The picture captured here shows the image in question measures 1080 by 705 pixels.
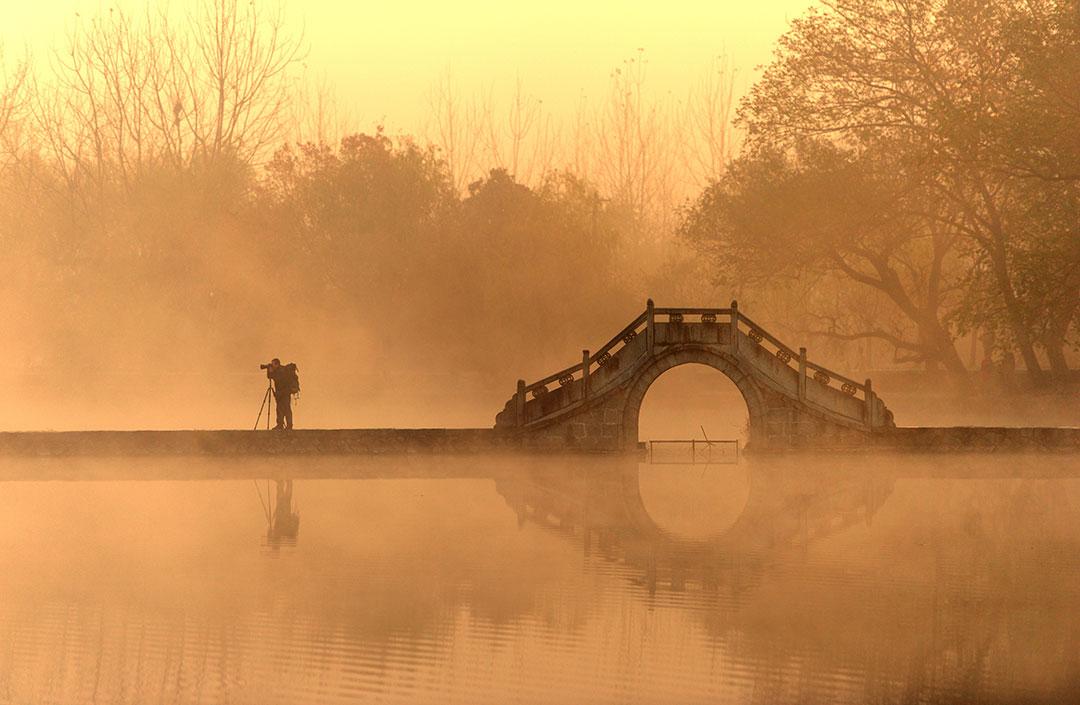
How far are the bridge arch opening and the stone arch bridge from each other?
22.5ft

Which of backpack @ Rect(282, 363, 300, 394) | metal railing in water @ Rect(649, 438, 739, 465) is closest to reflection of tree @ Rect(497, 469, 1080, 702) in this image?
metal railing in water @ Rect(649, 438, 739, 465)

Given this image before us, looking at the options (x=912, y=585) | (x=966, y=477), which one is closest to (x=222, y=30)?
(x=966, y=477)

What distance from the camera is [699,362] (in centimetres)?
4538

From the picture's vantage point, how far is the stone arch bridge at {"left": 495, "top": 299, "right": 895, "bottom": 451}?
45188 millimetres

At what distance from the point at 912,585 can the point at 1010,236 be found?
35.6 meters

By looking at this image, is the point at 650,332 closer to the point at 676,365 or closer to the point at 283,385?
the point at 676,365

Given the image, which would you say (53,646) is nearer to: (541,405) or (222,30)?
(541,405)

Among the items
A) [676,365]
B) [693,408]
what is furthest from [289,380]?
[693,408]

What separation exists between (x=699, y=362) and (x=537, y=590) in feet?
74.1

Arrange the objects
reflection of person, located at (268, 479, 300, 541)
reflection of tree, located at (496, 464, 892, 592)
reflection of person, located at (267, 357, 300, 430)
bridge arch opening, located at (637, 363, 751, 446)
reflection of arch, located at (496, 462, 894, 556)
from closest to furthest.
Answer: reflection of tree, located at (496, 464, 892, 592)
reflection of arch, located at (496, 462, 894, 556)
reflection of person, located at (268, 479, 300, 541)
reflection of person, located at (267, 357, 300, 430)
bridge arch opening, located at (637, 363, 751, 446)

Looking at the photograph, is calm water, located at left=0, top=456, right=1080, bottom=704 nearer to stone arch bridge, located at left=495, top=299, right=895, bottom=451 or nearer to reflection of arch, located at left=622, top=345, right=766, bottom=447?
stone arch bridge, located at left=495, top=299, right=895, bottom=451

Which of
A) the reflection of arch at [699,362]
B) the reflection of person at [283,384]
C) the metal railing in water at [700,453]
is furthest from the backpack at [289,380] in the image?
the metal railing in water at [700,453]

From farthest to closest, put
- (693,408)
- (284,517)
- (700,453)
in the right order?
(693,408)
(700,453)
(284,517)

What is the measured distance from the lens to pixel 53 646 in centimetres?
1945
